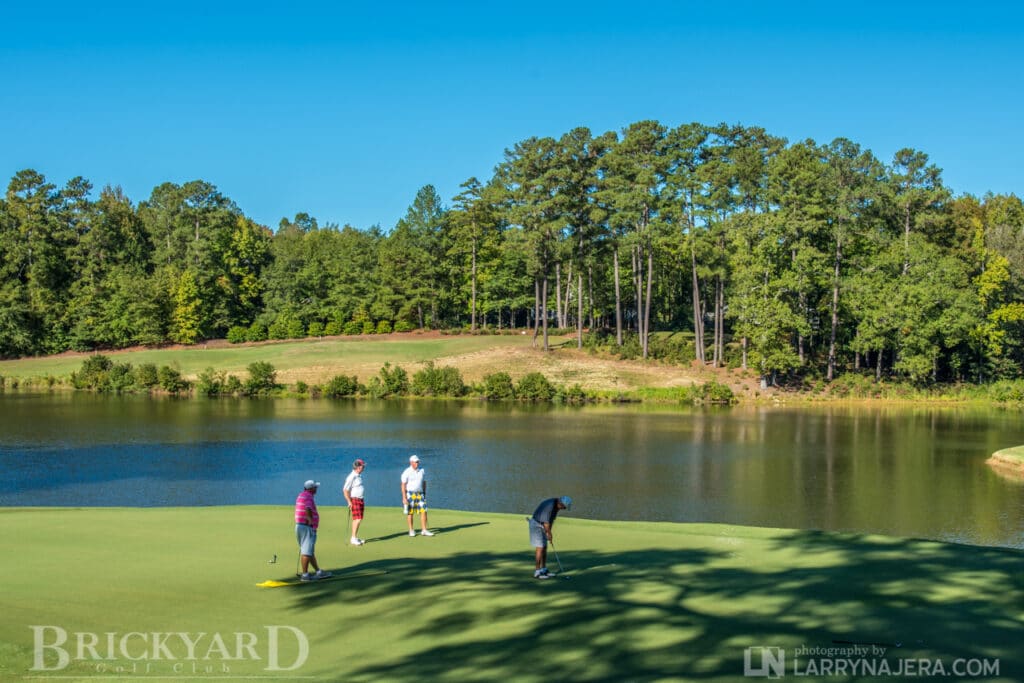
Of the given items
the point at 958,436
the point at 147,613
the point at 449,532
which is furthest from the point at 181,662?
the point at 958,436

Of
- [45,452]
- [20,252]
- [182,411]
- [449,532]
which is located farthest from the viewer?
[20,252]

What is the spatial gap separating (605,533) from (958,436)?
32.0 m

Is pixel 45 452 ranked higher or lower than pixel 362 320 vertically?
lower

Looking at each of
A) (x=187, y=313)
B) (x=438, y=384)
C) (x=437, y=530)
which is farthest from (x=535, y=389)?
(x=437, y=530)

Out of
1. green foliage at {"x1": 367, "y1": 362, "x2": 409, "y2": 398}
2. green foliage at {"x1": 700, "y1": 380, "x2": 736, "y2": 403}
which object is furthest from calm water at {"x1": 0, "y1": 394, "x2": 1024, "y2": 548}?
green foliage at {"x1": 367, "y1": 362, "x2": 409, "y2": 398}

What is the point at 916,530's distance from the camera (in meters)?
22.1

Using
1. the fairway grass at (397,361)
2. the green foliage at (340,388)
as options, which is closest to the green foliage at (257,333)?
the fairway grass at (397,361)

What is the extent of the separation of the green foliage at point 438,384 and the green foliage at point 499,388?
7.09 feet

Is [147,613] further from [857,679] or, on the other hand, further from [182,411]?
[182,411]

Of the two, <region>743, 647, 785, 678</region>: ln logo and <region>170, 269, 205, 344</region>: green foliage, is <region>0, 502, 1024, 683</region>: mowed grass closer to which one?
<region>743, 647, 785, 678</region>: ln logo

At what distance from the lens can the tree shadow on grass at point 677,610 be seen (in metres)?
9.49

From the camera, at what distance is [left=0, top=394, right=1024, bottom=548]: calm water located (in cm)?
2489

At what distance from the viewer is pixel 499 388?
210 feet

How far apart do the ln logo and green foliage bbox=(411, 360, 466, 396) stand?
183 feet
